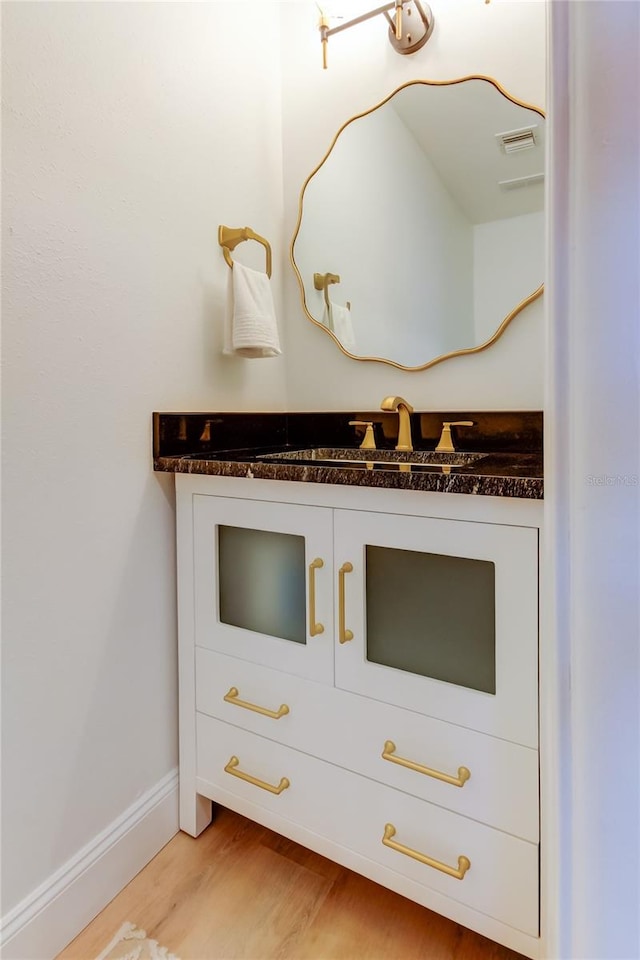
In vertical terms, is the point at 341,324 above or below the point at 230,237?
below

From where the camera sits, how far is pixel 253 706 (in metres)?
1.09

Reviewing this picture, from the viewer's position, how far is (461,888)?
2.88ft

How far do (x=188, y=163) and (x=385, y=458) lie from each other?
909 mm

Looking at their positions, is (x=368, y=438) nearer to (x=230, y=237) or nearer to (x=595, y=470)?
(x=230, y=237)

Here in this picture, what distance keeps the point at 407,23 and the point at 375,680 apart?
5.56ft

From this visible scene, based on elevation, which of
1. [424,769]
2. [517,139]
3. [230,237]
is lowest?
[424,769]

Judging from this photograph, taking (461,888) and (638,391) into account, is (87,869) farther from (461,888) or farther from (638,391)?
(638,391)

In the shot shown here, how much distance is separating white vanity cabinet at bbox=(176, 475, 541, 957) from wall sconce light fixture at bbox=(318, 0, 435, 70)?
1309 millimetres

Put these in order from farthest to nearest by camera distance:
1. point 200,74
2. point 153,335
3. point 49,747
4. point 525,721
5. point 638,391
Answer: point 200,74 < point 153,335 < point 49,747 < point 525,721 < point 638,391

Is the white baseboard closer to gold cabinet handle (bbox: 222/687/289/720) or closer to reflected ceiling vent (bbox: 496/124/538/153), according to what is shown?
gold cabinet handle (bbox: 222/687/289/720)

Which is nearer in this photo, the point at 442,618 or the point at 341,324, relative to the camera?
the point at 442,618

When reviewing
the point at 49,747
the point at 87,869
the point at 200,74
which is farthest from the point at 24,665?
the point at 200,74

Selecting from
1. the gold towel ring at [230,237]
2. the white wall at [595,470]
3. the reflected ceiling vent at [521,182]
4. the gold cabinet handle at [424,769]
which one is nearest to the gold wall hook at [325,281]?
the gold towel ring at [230,237]

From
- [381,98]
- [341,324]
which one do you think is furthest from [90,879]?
[381,98]
